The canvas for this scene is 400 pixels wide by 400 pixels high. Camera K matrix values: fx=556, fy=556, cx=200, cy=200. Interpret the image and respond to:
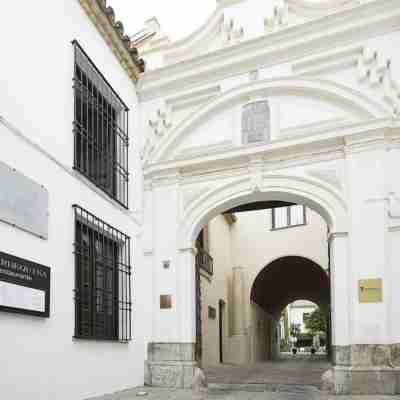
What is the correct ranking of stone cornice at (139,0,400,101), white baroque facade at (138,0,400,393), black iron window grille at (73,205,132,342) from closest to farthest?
black iron window grille at (73,205,132,342), white baroque facade at (138,0,400,393), stone cornice at (139,0,400,101)

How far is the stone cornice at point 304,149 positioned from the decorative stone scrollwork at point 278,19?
1.95 meters

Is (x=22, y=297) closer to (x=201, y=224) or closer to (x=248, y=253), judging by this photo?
(x=201, y=224)

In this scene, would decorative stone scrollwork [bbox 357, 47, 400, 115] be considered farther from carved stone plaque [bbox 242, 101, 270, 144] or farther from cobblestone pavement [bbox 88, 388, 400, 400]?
cobblestone pavement [bbox 88, 388, 400, 400]

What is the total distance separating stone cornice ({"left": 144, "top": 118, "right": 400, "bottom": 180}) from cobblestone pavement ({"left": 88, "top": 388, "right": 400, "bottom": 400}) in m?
3.49

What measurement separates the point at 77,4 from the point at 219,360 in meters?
12.5

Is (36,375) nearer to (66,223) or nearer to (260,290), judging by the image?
(66,223)

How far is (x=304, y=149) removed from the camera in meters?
8.70

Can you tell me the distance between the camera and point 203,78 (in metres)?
9.62

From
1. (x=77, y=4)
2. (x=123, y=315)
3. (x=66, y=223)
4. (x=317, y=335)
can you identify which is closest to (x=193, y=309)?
(x=123, y=315)

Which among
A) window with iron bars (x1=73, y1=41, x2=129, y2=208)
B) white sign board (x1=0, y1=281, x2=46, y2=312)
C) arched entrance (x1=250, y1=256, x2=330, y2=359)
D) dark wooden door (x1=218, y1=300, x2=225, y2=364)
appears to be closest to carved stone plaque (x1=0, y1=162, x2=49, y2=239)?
white sign board (x1=0, y1=281, x2=46, y2=312)

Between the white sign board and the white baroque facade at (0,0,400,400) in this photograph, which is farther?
the white baroque facade at (0,0,400,400)

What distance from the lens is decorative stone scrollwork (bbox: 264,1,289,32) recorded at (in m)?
9.11

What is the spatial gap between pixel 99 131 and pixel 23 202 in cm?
295

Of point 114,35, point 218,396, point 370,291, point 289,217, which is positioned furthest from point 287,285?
point 114,35
